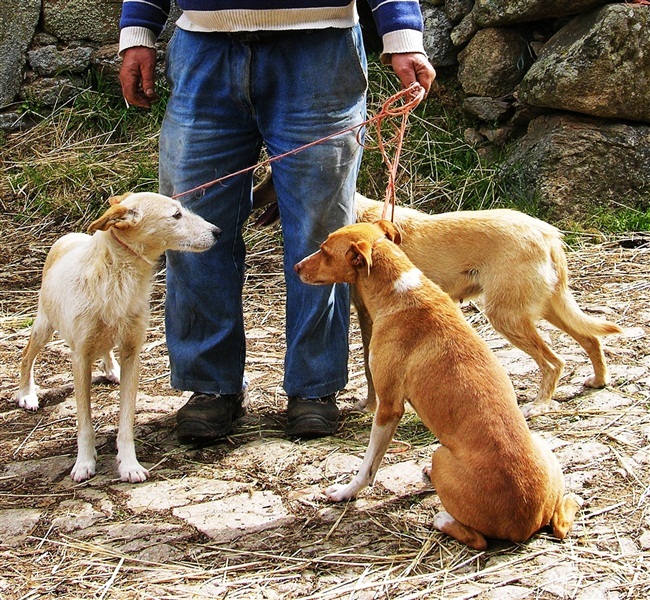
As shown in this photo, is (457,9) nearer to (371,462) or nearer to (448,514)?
(371,462)

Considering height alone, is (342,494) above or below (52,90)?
below

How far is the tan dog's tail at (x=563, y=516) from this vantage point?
2844 mm

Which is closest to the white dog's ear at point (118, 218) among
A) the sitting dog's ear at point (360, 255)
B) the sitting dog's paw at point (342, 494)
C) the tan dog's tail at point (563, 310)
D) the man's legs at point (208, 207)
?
the man's legs at point (208, 207)

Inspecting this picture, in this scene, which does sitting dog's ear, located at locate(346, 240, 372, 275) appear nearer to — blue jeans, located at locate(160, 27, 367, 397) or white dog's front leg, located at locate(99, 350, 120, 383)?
blue jeans, located at locate(160, 27, 367, 397)

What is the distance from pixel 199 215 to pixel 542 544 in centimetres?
195

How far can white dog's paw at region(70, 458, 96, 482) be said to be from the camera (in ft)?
11.5

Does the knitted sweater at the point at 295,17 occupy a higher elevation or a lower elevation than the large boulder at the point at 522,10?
lower

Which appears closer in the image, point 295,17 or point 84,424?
point 295,17

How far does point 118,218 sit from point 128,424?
873mm

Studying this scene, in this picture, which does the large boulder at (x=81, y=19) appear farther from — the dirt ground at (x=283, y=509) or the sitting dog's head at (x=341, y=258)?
the sitting dog's head at (x=341, y=258)

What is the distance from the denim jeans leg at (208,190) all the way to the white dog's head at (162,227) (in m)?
0.13

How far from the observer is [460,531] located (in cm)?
286

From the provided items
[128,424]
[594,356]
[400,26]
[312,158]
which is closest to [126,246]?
[128,424]

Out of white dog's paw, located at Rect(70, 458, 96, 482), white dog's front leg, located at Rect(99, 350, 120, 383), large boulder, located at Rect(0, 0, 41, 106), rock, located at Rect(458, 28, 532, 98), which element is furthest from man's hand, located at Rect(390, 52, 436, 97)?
large boulder, located at Rect(0, 0, 41, 106)
